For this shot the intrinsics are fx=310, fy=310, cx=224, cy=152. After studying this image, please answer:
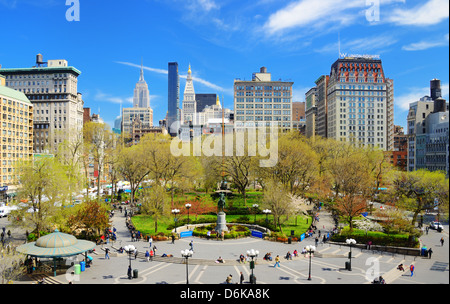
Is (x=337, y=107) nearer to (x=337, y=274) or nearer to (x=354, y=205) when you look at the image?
(x=354, y=205)

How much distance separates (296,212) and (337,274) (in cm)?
1611

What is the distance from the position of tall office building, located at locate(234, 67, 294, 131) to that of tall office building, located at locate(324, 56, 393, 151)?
19.5m

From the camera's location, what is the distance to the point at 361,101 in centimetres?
11456

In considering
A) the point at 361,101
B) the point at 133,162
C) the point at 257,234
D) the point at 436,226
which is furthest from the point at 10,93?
the point at 361,101

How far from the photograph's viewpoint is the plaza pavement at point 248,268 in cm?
2486

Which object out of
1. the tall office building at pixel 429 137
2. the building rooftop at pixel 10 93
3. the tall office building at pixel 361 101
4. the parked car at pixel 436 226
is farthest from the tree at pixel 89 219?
the tall office building at pixel 361 101

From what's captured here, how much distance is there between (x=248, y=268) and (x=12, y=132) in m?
66.9

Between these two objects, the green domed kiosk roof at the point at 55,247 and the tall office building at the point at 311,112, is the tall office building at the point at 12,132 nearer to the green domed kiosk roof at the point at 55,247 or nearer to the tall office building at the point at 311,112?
the green domed kiosk roof at the point at 55,247

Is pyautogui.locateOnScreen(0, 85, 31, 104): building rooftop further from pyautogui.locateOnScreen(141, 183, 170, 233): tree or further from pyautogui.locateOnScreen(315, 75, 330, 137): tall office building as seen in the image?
pyautogui.locateOnScreen(315, 75, 330, 137): tall office building

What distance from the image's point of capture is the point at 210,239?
3822 centimetres

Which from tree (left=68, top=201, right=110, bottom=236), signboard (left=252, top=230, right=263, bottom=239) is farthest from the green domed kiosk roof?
signboard (left=252, top=230, right=263, bottom=239)

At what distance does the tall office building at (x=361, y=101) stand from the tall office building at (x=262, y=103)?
64.1 ft

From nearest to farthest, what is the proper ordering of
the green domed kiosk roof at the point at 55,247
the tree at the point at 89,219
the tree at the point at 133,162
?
the green domed kiosk roof at the point at 55,247 → the tree at the point at 89,219 → the tree at the point at 133,162
